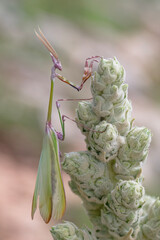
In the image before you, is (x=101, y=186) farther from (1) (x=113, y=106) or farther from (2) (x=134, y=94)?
(2) (x=134, y=94)

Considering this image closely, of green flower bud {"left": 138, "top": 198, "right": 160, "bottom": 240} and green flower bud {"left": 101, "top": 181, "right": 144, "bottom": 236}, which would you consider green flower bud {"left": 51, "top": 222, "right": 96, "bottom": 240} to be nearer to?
green flower bud {"left": 101, "top": 181, "right": 144, "bottom": 236}

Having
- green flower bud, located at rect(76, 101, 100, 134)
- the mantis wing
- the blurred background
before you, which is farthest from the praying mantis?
the blurred background

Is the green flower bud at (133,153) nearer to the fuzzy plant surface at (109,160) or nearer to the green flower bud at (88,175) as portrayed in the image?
the fuzzy plant surface at (109,160)

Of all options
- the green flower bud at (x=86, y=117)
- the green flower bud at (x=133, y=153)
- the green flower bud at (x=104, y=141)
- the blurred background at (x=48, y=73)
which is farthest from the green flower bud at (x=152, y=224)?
the blurred background at (x=48, y=73)

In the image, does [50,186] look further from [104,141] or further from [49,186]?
[104,141]

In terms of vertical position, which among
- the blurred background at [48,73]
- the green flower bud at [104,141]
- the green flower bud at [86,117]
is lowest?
the green flower bud at [104,141]

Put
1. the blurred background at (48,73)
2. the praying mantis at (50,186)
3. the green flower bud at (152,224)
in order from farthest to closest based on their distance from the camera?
the blurred background at (48,73), the praying mantis at (50,186), the green flower bud at (152,224)

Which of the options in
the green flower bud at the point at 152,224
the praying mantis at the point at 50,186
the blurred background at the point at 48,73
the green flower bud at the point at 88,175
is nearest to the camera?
the green flower bud at the point at 88,175

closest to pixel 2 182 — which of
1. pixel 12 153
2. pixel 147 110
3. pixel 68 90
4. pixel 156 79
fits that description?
pixel 12 153
